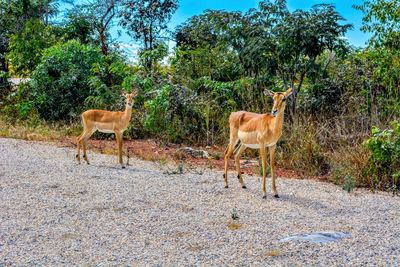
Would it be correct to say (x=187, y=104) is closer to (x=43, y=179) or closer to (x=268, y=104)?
→ (x=268, y=104)

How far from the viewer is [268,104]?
13.7m

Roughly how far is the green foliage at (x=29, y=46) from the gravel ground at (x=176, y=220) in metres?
9.38


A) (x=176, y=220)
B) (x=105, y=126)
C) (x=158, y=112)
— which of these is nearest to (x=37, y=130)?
(x=158, y=112)

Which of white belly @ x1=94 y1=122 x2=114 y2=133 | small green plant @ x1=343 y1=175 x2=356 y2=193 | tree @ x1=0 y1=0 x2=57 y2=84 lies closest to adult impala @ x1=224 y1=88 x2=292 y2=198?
small green plant @ x1=343 y1=175 x2=356 y2=193

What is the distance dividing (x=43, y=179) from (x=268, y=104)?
6053 mm

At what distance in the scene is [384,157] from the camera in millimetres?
9727

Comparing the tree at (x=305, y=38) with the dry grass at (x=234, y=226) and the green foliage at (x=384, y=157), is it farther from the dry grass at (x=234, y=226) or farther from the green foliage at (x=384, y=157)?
the dry grass at (x=234, y=226)

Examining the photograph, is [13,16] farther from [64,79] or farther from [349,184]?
[349,184]

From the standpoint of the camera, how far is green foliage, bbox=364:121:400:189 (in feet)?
31.6

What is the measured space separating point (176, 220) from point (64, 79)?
10.9 meters

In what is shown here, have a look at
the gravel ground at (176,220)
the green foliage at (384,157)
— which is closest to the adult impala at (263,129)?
the gravel ground at (176,220)

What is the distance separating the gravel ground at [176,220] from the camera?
601 cm

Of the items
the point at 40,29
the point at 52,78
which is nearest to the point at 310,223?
the point at 52,78

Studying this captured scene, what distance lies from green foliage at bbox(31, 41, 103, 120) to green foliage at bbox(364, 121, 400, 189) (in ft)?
32.4
